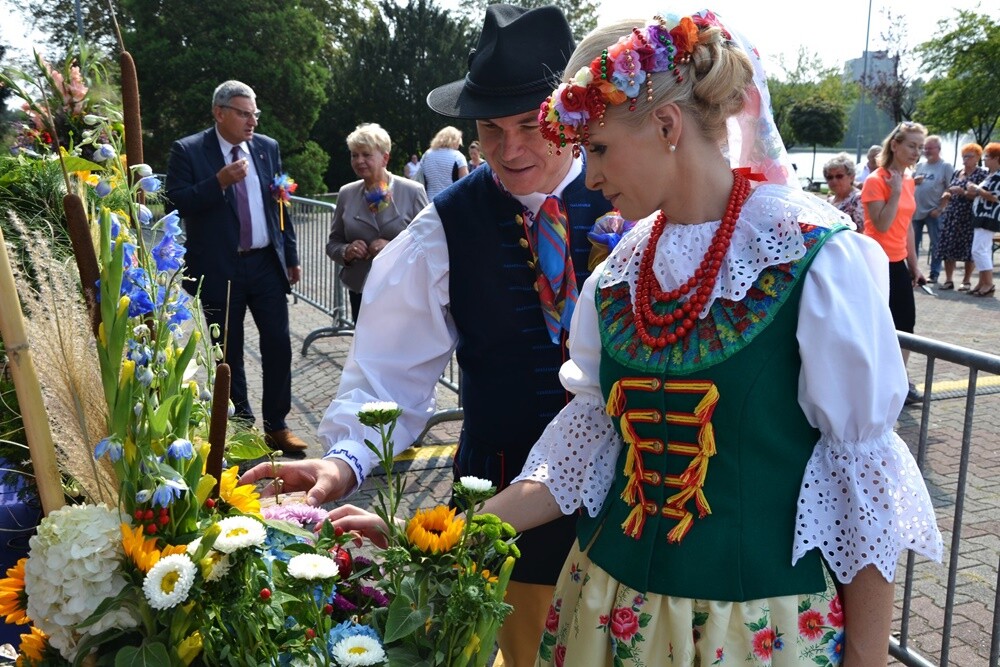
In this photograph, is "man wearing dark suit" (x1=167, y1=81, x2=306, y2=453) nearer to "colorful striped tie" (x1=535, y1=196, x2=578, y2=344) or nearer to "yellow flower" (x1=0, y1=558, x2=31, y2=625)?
"colorful striped tie" (x1=535, y1=196, x2=578, y2=344)

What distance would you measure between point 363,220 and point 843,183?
4.36 meters

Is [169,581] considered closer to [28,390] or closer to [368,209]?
[28,390]

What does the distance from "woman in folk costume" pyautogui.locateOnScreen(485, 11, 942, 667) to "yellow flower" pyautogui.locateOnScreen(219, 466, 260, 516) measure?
71 centimetres

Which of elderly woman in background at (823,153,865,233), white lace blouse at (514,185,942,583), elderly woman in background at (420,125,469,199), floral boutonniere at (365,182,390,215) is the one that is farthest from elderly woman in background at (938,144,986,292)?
white lace blouse at (514,185,942,583)

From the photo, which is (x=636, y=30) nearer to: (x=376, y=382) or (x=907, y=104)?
(x=376, y=382)

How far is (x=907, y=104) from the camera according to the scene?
32469mm

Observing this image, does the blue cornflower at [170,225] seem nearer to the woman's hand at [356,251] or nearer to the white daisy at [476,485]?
the white daisy at [476,485]

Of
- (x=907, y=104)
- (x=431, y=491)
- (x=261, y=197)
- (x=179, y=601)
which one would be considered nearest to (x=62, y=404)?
(x=179, y=601)

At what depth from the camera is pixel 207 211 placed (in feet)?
18.0

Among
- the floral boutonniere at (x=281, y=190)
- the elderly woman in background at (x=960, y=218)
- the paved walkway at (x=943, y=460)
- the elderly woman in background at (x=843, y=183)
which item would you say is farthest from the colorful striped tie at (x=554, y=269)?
the elderly woman in background at (x=960, y=218)

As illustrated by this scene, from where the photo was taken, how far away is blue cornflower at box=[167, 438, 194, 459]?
1.12 meters

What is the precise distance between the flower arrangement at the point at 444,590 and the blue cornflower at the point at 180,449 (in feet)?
0.91

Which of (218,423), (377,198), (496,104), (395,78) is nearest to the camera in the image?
(218,423)

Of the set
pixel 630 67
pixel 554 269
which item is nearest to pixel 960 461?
pixel 554 269
